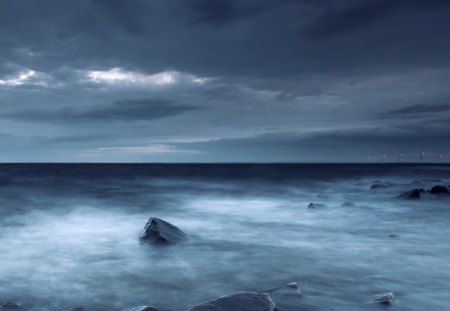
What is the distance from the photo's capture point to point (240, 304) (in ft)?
15.7

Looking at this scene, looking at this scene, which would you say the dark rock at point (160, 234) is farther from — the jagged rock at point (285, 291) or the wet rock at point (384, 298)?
the wet rock at point (384, 298)

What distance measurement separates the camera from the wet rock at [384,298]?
18.7ft

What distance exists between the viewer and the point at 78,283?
6867mm

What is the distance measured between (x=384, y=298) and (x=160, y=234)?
18.3 feet

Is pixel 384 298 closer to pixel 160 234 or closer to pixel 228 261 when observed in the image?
pixel 228 261

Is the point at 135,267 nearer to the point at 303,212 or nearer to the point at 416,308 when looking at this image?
the point at 416,308

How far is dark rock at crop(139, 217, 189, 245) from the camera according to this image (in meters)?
9.41

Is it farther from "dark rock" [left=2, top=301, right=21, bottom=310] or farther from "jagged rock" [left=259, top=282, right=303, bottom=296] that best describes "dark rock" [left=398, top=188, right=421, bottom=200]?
"dark rock" [left=2, top=301, right=21, bottom=310]

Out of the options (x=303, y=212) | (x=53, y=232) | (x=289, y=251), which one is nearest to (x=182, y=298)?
(x=289, y=251)

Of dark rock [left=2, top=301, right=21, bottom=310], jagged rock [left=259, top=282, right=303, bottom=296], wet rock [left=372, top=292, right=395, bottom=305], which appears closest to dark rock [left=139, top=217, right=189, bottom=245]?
dark rock [left=2, top=301, right=21, bottom=310]

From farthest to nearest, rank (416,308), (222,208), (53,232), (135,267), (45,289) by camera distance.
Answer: (222,208), (53,232), (135,267), (45,289), (416,308)

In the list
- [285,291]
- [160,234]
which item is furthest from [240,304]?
[160,234]

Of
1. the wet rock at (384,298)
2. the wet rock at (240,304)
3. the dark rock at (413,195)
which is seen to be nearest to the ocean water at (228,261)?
the wet rock at (384,298)

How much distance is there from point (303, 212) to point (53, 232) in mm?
10563
